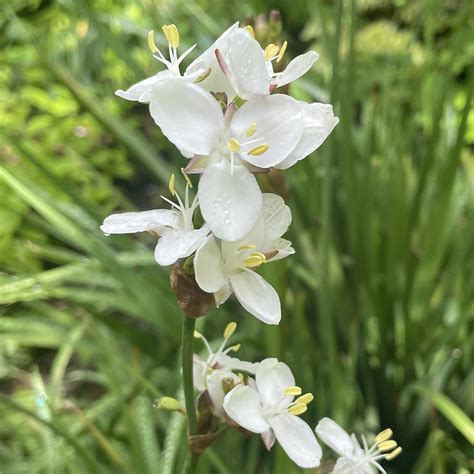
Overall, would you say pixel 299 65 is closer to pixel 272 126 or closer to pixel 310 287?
pixel 272 126

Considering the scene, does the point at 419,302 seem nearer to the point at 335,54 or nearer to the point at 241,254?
the point at 335,54

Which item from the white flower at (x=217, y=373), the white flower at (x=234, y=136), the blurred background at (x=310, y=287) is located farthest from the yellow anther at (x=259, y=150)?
the blurred background at (x=310, y=287)

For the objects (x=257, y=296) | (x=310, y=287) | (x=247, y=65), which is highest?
(x=247, y=65)

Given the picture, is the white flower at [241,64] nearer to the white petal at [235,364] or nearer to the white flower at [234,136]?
the white flower at [234,136]

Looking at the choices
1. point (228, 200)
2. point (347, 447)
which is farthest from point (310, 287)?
point (228, 200)

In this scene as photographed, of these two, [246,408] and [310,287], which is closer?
[246,408]
